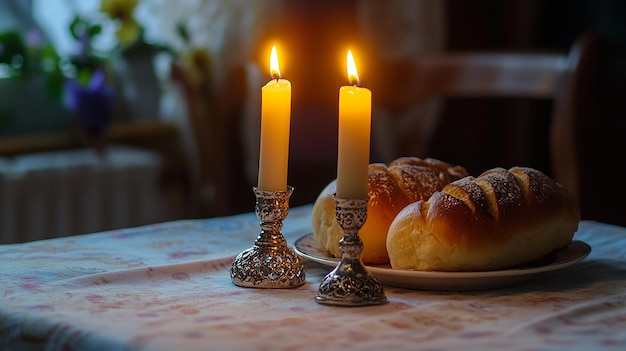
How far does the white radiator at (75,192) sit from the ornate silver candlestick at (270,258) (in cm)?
158

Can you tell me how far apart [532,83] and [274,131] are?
1.34 m

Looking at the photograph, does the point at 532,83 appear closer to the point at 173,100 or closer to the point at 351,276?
the point at 173,100

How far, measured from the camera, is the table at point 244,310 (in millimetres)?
805

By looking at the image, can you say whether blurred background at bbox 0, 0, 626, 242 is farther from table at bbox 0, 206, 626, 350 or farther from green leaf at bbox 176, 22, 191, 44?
table at bbox 0, 206, 626, 350

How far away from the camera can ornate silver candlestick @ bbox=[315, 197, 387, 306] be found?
0.93 meters

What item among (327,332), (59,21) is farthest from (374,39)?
(327,332)

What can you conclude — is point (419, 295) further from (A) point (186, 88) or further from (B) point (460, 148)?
(B) point (460, 148)

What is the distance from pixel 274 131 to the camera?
1.00 meters

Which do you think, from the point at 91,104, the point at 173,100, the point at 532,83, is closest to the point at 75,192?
the point at 91,104

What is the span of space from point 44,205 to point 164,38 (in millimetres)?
694

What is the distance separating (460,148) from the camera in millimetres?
3398

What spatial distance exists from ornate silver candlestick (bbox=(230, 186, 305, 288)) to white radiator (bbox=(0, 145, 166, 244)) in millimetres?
1581

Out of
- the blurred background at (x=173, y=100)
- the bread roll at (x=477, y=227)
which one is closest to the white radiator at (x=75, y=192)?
the blurred background at (x=173, y=100)

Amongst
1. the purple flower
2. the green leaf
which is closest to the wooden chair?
the green leaf
